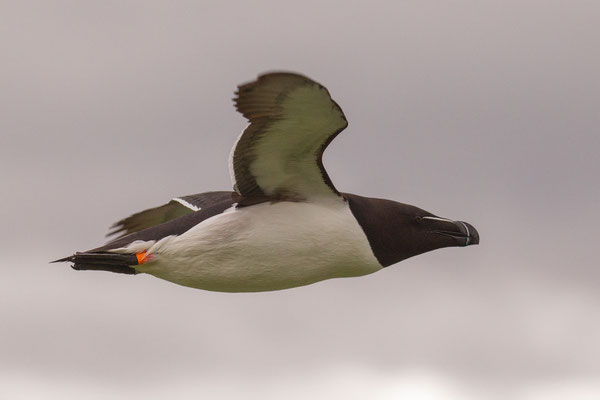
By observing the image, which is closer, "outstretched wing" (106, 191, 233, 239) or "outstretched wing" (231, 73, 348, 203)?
"outstretched wing" (231, 73, 348, 203)

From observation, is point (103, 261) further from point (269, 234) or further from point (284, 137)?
point (284, 137)

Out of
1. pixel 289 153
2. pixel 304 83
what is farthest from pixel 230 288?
pixel 304 83

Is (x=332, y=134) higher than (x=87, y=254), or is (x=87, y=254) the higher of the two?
(x=332, y=134)

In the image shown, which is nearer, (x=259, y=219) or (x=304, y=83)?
(x=304, y=83)

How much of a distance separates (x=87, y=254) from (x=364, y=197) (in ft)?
10.4

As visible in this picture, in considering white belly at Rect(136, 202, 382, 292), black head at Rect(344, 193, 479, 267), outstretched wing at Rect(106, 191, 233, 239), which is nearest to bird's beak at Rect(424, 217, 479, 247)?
black head at Rect(344, 193, 479, 267)

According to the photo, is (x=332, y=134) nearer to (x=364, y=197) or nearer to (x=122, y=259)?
(x=364, y=197)

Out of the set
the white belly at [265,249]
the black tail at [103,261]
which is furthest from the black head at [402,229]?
the black tail at [103,261]

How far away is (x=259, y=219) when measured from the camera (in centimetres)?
1720

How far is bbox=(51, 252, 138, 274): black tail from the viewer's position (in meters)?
17.3

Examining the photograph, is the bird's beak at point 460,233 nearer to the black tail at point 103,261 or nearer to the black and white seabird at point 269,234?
the black and white seabird at point 269,234

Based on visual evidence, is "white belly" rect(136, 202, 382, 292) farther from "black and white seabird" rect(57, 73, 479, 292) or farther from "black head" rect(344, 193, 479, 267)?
"black head" rect(344, 193, 479, 267)

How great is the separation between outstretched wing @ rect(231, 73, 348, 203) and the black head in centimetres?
51

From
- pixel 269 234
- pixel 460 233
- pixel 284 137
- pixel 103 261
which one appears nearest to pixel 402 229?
pixel 460 233
